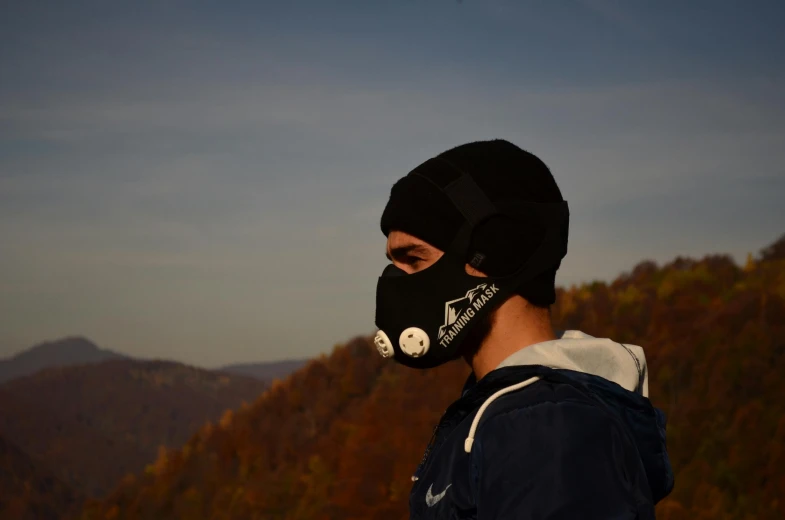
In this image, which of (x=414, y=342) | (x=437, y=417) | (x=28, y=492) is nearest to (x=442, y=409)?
(x=437, y=417)

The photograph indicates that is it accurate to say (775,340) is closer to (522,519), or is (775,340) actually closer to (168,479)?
(522,519)

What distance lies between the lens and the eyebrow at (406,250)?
9.58 ft

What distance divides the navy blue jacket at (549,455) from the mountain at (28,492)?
48.9 m

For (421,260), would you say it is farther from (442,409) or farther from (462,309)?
(442,409)

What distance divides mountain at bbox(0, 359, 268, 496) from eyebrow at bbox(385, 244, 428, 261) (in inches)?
2419

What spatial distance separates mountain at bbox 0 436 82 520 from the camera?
47.9 m

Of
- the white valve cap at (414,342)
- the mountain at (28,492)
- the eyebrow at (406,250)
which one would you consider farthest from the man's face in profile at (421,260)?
the mountain at (28,492)

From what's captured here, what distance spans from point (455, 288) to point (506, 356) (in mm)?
287

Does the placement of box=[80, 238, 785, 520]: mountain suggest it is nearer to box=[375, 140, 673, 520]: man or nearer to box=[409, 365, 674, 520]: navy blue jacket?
box=[375, 140, 673, 520]: man

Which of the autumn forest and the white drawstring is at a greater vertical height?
the white drawstring

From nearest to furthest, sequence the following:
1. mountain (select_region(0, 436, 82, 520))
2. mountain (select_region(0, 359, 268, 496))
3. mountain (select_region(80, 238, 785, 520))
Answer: mountain (select_region(80, 238, 785, 520)) → mountain (select_region(0, 436, 82, 520)) → mountain (select_region(0, 359, 268, 496))

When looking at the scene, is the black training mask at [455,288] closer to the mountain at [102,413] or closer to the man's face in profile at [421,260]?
the man's face in profile at [421,260]

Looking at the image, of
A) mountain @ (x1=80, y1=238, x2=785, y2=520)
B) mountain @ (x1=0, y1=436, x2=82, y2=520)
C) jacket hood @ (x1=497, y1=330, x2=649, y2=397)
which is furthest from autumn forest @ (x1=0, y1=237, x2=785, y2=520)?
mountain @ (x1=0, y1=436, x2=82, y2=520)

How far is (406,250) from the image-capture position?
2.97 meters
